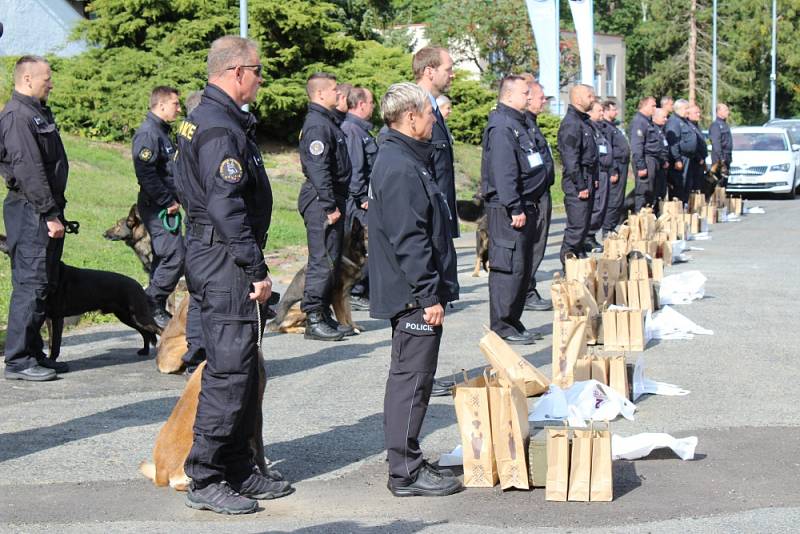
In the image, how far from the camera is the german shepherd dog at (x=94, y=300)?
8461mm

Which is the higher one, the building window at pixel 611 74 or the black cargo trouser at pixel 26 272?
the building window at pixel 611 74

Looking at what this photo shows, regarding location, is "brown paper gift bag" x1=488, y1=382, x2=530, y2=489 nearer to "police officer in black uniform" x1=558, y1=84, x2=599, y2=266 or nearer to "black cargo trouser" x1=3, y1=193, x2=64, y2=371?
"black cargo trouser" x1=3, y1=193, x2=64, y2=371

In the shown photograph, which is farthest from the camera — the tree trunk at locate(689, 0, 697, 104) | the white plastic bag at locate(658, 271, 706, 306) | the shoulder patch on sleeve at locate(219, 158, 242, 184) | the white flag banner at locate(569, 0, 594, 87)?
the tree trunk at locate(689, 0, 697, 104)

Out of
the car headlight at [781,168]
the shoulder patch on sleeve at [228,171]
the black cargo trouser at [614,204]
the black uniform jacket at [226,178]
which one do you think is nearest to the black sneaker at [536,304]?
the black cargo trouser at [614,204]

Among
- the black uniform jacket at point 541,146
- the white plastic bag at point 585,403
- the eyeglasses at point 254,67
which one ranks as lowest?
the white plastic bag at point 585,403

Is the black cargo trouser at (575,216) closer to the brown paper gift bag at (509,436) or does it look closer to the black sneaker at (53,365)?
the black sneaker at (53,365)

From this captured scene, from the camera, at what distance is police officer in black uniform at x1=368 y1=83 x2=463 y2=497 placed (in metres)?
5.38

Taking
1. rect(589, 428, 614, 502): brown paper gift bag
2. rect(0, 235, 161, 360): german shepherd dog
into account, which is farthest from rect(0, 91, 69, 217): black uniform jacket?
rect(589, 428, 614, 502): brown paper gift bag

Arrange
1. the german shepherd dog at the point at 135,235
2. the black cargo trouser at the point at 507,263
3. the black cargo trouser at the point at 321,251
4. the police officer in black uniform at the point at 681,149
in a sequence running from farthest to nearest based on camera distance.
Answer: the police officer in black uniform at the point at 681,149, the german shepherd dog at the point at 135,235, the black cargo trouser at the point at 321,251, the black cargo trouser at the point at 507,263

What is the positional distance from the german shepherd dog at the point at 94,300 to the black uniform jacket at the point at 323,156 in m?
1.66

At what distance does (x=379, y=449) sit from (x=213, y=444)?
1326mm

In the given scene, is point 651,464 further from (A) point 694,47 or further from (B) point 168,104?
(A) point 694,47

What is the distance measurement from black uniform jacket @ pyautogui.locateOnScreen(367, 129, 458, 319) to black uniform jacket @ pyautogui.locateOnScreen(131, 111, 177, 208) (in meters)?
4.47

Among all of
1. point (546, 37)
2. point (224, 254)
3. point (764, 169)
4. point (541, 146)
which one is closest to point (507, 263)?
point (541, 146)
